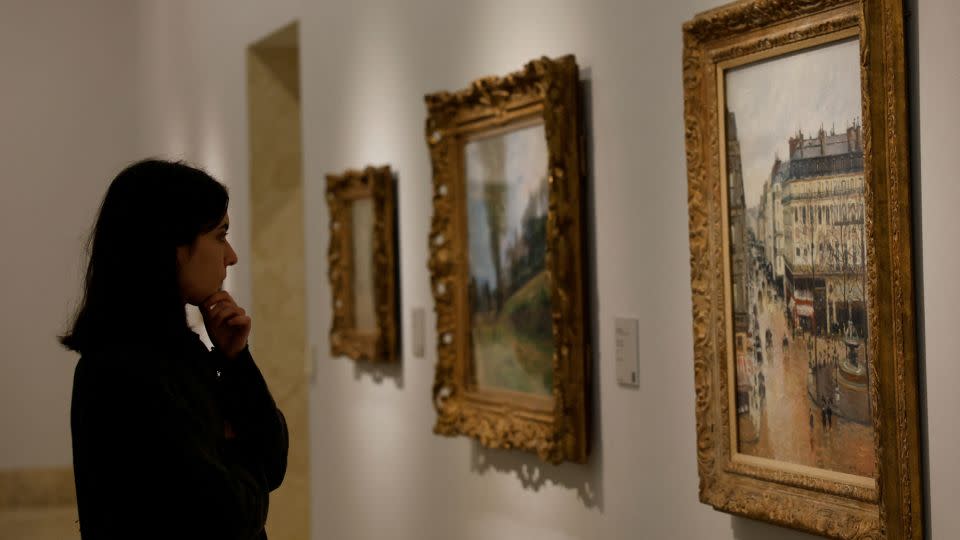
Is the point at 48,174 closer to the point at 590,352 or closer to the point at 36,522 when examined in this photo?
the point at 36,522

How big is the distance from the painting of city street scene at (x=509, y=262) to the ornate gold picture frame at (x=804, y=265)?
0.79 meters

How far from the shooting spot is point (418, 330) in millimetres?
4574

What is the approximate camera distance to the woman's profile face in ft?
8.05

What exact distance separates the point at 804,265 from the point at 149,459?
1.46 meters

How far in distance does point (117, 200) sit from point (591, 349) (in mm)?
1582

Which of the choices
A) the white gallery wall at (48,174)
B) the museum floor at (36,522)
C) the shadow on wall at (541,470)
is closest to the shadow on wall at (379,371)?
the shadow on wall at (541,470)

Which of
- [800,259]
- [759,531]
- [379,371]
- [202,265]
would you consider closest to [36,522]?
[379,371]

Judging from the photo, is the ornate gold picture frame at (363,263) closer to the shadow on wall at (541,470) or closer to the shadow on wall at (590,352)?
the shadow on wall at (541,470)

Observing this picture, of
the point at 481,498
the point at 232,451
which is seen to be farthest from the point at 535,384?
the point at 232,451

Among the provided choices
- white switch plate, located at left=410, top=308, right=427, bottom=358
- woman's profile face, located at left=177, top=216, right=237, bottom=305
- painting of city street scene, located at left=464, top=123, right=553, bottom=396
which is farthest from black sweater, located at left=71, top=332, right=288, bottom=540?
white switch plate, located at left=410, top=308, right=427, bottom=358

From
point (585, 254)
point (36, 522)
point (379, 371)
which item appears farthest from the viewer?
point (36, 522)

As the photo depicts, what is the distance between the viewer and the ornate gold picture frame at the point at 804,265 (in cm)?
235

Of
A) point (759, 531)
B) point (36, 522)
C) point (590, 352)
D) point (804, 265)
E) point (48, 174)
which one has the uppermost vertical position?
point (48, 174)

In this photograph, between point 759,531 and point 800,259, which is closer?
point 800,259
